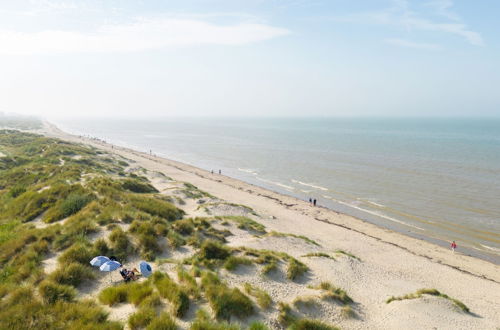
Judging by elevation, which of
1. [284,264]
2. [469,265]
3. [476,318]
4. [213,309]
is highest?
[213,309]

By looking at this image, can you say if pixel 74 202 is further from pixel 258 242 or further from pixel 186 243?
pixel 258 242

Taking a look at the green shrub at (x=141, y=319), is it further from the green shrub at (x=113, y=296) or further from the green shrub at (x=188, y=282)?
the green shrub at (x=188, y=282)

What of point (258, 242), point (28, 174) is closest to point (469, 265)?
point (258, 242)

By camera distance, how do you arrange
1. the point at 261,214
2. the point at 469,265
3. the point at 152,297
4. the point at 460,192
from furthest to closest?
the point at 460,192 < the point at 261,214 < the point at 469,265 < the point at 152,297

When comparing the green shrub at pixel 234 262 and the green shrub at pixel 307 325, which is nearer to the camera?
the green shrub at pixel 307 325

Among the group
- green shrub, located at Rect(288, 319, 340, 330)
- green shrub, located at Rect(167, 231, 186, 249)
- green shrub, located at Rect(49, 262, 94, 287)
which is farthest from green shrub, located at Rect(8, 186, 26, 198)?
green shrub, located at Rect(288, 319, 340, 330)

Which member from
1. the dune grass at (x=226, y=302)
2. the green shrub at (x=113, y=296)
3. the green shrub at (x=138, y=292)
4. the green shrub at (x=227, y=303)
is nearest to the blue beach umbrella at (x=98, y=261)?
the green shrub at (x=113, y=296)

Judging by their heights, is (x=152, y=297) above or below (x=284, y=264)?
above
